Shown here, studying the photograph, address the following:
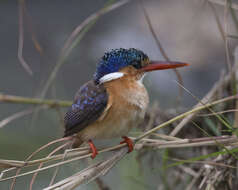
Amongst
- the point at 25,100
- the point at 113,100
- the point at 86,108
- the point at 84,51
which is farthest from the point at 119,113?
the point at 84,51

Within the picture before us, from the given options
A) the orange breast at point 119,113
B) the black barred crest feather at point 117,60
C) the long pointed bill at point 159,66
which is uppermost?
the black barred crest feather at point 117,60

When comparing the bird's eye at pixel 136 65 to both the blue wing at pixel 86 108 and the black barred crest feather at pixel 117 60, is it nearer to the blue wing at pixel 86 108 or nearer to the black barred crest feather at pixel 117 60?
the black barred crest feather at pixel 117 60

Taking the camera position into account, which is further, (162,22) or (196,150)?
(162,22)

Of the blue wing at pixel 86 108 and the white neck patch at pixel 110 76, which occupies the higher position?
the white neck patch at pixel 110 76

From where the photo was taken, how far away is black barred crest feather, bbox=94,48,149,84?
2.06m

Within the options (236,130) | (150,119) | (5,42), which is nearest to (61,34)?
(5,42)

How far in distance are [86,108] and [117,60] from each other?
1.06ft

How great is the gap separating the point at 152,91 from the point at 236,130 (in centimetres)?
354

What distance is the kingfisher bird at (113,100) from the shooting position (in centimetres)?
194

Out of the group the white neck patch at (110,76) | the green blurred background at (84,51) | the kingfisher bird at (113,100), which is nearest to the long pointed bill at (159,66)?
the kingfisher bird at (113,100)

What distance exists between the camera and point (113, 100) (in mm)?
1965

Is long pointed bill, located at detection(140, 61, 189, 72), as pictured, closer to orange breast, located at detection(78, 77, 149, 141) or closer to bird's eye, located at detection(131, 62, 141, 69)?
bird's eye, located at detection(131, 62, 141, 69)

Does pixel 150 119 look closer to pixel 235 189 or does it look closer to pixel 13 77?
pixel 235 189

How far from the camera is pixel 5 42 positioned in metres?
6.64
